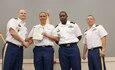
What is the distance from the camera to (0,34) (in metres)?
4.95

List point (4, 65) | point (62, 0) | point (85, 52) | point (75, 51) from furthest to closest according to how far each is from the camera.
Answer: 1. point (62, 0)
2. point (85, 52)
3. point (75, 51)
4. point (4, 65)

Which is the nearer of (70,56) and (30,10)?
(70,56)

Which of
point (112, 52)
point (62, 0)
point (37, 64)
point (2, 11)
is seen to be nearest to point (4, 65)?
point (37, 64)

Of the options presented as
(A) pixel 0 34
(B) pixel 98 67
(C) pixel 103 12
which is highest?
(C) pixel 103 12

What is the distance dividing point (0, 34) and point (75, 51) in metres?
1.77

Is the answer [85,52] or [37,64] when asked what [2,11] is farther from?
[85,52]

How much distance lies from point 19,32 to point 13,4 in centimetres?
110

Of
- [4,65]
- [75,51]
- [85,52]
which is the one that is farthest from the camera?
[85,52]

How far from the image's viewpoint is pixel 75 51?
14.2 feet

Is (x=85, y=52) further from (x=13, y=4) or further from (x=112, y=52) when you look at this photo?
(x=13, y=4)

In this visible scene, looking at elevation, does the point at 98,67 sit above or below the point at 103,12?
below

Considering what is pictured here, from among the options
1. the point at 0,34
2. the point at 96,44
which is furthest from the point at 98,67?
the point at 0,34

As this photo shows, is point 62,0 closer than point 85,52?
No

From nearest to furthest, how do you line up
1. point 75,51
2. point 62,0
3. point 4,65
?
1. point 4,65
2. point 75,51
3. point 62,0
